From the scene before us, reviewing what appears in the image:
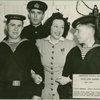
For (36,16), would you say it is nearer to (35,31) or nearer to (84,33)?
(35,31)

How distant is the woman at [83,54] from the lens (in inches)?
43.5

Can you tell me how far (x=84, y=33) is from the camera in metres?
1.12

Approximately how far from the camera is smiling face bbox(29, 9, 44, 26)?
1144 mm

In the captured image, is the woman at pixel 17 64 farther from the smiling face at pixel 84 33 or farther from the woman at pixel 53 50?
the smiling face at pixel 84 33

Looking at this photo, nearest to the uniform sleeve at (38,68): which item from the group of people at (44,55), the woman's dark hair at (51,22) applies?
the group of people at (44,55)

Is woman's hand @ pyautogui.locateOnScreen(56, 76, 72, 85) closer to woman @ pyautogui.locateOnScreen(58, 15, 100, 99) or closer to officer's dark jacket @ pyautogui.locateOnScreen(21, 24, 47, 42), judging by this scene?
woman @ pyautogui.locateOnScreen(58, 15, 100, 99)

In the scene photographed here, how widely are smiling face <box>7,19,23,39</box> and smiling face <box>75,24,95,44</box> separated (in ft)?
0.84

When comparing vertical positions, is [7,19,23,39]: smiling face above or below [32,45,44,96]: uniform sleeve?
above

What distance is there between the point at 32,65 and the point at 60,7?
289 millimetres

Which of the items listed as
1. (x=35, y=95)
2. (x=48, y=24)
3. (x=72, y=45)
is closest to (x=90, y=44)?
(x=72, y=45)

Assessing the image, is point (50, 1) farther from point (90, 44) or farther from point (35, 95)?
point (35, 95)

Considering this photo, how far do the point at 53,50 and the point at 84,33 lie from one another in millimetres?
156

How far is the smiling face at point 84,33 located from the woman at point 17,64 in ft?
0.66

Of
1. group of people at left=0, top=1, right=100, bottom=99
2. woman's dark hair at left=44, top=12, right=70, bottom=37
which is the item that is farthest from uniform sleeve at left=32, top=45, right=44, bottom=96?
woman's dark hair at left=44, top=12, right=70, bottom=37
